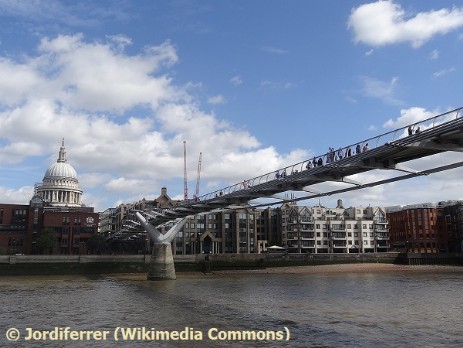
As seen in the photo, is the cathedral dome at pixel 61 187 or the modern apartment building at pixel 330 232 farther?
A: the cathedral dome at pixel 61 187

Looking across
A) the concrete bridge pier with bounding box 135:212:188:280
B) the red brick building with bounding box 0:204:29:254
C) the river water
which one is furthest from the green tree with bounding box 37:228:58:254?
the river water

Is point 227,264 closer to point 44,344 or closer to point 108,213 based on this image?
point 44,344

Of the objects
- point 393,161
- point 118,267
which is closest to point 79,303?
point 393,161

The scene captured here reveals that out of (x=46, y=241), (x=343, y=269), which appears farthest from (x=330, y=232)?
(x=46, y=241)

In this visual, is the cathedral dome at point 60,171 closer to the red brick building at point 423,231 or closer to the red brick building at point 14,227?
the red brick building at point 14,227

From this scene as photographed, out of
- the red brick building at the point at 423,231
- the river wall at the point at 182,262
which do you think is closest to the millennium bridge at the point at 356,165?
the river wall at the point at 182,262

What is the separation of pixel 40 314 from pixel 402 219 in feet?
412

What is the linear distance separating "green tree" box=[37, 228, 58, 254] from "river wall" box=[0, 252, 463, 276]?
91.1ft

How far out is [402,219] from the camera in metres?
140

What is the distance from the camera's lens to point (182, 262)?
308ft

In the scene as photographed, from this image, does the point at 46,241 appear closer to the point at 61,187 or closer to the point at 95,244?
the point at 95,244

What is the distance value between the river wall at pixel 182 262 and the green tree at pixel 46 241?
2776 centimetres

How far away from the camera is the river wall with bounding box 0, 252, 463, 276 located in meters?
83.2

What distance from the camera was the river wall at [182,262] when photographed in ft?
273
